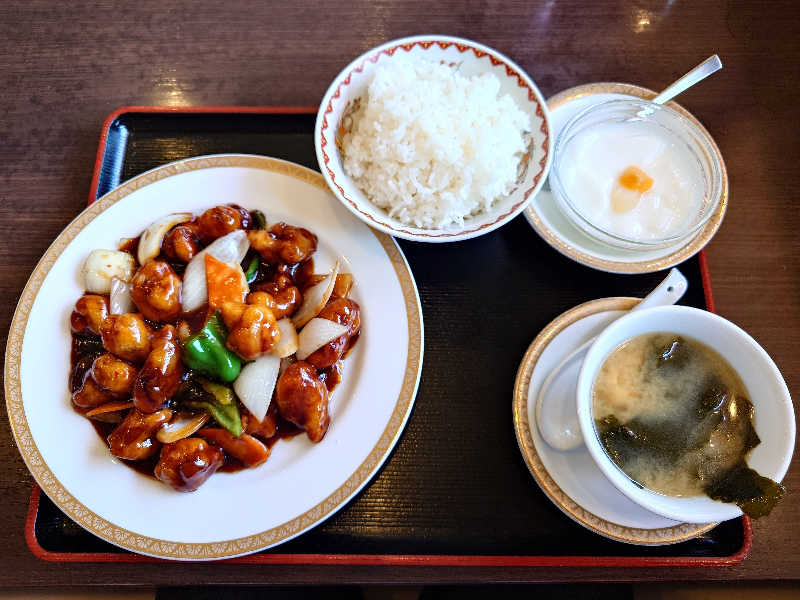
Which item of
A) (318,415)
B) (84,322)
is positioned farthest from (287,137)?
(318,415)

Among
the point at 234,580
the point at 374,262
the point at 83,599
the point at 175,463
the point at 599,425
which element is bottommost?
the point at 83,599

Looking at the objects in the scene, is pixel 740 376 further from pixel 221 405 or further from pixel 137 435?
pixel 137 435

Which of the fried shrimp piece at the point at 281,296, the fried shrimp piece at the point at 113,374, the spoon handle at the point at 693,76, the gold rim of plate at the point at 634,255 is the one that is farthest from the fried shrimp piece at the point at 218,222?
the spoon handle at the point at 693,76

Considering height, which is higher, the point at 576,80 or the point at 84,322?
the point at 576,80

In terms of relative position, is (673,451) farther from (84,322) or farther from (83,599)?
(83,599)

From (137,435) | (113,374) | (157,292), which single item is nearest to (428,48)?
(157,292)

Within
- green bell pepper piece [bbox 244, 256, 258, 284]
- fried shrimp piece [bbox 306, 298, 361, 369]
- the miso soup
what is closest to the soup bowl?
the miso soup

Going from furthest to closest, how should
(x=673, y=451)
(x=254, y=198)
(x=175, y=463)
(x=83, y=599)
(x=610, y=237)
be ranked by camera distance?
(x=83, y=599) < (x=254, y=198) < (x=610, y=237) < (x=175, y=463) < (x=673, y=451)
